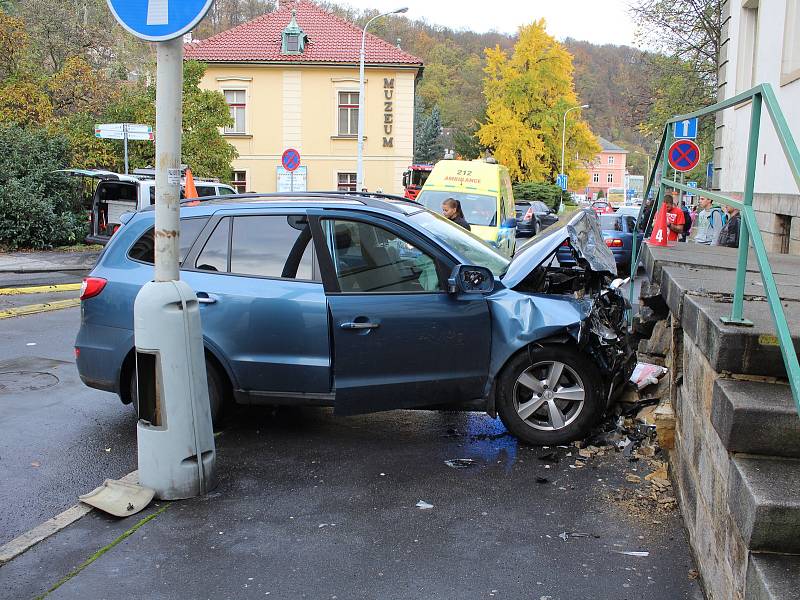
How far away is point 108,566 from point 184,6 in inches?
120

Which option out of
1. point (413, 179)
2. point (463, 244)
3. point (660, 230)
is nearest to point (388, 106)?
point (413, 179)

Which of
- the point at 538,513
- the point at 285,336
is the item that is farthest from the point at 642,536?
the point at 285,336

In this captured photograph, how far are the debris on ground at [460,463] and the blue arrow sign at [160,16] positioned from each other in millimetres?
3184

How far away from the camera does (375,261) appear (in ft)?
18.8

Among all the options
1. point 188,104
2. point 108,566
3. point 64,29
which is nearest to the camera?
point 108,566

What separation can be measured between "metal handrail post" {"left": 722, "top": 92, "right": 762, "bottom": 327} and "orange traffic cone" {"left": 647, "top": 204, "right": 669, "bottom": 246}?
11.8 ft

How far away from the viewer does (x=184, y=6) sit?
180 inches

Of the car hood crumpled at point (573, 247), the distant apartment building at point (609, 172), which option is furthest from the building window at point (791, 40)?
the distant apartment building at point (609, 172)

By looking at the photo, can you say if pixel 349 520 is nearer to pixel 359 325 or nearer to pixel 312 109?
pixel 359 325

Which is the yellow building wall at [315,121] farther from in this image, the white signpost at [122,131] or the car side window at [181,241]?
the car side window at [181,241]

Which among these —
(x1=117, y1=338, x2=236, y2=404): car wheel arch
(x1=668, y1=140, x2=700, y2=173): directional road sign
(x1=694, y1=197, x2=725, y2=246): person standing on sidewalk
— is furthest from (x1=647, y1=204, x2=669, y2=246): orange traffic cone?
(x1=694, y1=197, x2=725, y2=246): person standing on sidewalk

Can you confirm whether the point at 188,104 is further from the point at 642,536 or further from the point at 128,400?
the point at 642,536

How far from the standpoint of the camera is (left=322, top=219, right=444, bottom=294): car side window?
5664mm

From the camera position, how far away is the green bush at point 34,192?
2089cm
